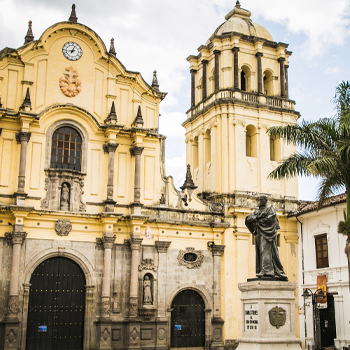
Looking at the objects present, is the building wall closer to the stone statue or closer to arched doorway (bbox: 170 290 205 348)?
arched doorway (bbox: 170 290 205 348)

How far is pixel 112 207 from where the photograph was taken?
2295 centimetres

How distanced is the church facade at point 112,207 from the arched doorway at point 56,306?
4 centimetres

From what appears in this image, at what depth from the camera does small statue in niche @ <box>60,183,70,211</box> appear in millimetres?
22453

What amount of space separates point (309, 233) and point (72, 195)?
1171 cm

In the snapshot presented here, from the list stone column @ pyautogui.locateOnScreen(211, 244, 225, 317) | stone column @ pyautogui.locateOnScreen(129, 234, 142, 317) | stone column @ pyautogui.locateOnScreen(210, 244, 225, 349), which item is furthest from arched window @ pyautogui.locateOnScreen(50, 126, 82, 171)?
stone column @ pyautogui.locateOnScreen(210, 244, 225, 349)

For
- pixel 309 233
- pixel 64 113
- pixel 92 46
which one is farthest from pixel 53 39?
pixel 309 233

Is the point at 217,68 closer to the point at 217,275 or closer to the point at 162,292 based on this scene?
the point at 217,275

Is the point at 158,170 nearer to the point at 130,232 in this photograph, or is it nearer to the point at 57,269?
the point at 130,232

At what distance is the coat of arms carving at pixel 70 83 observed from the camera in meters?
23.8

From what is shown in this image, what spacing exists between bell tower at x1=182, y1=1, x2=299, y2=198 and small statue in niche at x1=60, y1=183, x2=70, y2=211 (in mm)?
7596

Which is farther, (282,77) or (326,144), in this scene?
(282,77)

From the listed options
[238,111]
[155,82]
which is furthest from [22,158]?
[238,111]

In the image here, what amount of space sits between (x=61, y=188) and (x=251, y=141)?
1058 centimetres

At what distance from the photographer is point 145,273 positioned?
23078 mm
